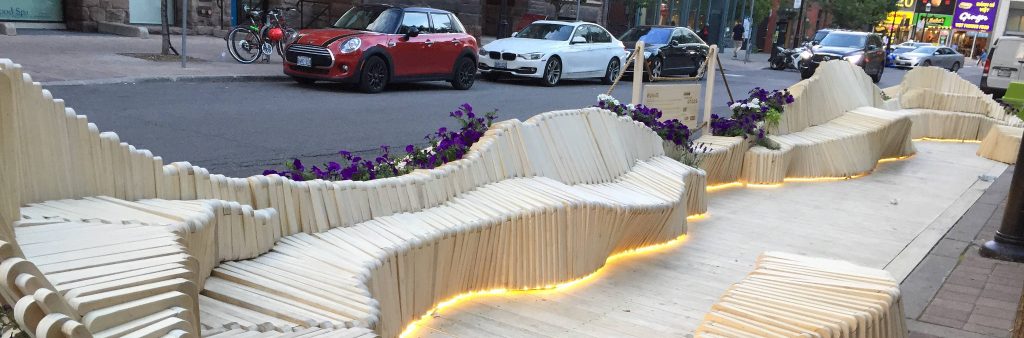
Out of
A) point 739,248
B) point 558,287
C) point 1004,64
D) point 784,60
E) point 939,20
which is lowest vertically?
point 739,248

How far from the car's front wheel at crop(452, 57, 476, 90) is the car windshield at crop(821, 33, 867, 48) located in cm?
1365

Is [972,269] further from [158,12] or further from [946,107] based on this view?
[158,12]

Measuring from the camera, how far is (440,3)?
85.1 feet

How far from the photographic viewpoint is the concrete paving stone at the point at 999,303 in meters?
5.33

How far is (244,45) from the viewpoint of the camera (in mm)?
16141

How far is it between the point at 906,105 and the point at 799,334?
454 inches

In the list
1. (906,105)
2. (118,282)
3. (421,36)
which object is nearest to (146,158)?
(118,282)

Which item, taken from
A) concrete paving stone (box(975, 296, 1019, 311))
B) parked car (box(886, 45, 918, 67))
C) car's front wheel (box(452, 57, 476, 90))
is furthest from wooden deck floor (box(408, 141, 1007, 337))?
parked car (box(886, 45, 918, 67))

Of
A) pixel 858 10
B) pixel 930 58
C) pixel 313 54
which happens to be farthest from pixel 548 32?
pixel 858 10

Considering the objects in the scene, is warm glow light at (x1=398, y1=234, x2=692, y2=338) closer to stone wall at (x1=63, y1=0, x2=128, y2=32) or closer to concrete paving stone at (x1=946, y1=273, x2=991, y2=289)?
concrete paving stone at (x1=946, y1=273, x2=991, y2=289)

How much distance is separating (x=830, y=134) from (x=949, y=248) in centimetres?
338

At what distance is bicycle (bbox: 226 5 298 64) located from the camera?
16.2 meters

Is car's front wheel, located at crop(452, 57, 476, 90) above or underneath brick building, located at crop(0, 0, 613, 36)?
underneath

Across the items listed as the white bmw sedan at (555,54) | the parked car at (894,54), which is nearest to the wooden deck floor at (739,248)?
the white bmw sedan at (555,54)
